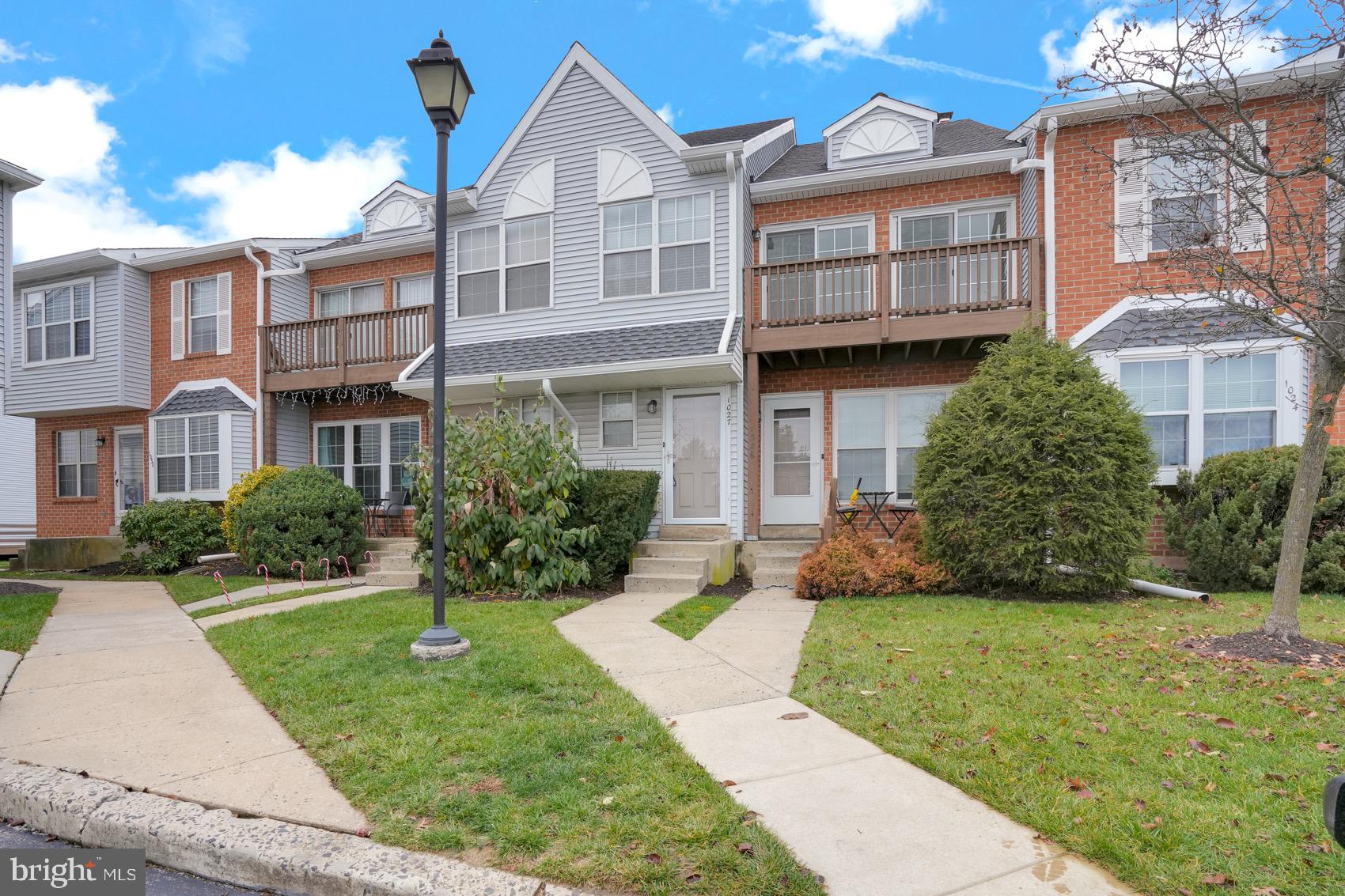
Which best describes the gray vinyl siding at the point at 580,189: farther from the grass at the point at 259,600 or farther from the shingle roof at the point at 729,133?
the grass at the point at 259,600

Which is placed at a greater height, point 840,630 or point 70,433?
point 70,433

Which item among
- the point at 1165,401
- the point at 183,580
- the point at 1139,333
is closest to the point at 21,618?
the point at 183,580

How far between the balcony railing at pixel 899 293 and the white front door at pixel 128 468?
13.7 meters

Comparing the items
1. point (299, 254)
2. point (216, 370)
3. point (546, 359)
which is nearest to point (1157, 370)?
point (546, 359)

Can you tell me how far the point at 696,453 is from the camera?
11219mm

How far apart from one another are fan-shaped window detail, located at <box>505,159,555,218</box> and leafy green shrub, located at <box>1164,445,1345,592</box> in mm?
10081

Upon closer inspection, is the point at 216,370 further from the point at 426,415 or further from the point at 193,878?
the point at 193,878

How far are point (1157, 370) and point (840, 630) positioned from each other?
656 centimetres

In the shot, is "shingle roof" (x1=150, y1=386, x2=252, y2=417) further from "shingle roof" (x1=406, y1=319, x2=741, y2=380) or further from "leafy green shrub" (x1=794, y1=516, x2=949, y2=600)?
"leafy green shrub" (x1=794, y1=516, x2=949, y2=600)

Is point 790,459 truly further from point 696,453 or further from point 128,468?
point 128,468

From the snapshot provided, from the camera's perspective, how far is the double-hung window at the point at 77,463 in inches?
647

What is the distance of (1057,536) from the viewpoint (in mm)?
7484

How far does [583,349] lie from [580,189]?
2829mm

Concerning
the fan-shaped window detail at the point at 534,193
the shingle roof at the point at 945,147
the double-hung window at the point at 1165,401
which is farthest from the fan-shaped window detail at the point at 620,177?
the double-hung window at the point at 1165,401
